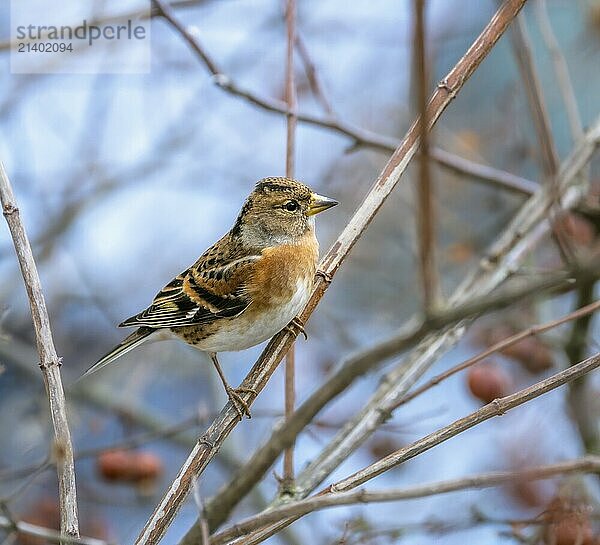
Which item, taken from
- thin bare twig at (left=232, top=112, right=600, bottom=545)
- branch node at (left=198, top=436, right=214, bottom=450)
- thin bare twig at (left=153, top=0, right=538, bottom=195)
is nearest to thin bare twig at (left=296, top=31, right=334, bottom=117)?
thin bare twig at (left=153, top=0, right=538, bottom=195)

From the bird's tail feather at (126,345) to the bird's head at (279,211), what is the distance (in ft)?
2.01

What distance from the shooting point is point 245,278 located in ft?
12.5

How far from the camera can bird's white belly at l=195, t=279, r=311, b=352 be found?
11.4ft

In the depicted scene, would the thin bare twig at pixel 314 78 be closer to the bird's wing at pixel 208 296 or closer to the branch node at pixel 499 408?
the bird's wing at pixel 208 296

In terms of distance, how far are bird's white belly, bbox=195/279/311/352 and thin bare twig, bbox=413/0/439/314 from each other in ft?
6.15

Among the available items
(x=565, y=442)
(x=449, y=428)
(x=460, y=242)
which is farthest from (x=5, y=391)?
(x=449, y=428)

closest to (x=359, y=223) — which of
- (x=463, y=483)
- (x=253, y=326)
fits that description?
(x=253, y=326)

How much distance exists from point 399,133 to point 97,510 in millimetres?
3540

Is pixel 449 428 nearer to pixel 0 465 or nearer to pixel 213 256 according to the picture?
pixel 213 256

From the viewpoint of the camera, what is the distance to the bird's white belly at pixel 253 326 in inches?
137

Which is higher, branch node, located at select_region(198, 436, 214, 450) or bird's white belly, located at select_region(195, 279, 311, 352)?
bird's white belly, located at select_region(195, 279, 311, 352)

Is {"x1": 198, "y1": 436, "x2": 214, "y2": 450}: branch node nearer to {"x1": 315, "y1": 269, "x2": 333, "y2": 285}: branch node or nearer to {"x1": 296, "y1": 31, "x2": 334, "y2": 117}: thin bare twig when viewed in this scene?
{"x1": 315, "y1": 269, "x2": 333, "y2": 285}: branch node

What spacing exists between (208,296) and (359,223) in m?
1.21

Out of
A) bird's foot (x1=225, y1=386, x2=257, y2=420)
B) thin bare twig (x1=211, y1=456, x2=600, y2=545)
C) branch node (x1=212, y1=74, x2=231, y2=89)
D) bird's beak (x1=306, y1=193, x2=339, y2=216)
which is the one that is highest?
branch node (x1=212, y1=74, x2=231, y2=89)
